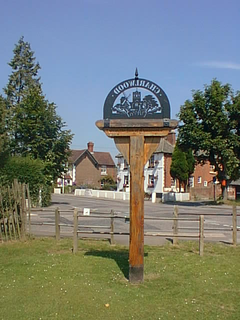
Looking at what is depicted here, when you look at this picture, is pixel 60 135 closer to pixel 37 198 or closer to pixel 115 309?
pixel 37 198

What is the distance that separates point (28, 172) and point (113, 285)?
833 inches

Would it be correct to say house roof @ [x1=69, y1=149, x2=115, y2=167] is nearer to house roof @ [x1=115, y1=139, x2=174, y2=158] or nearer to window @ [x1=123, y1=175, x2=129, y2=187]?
window @ [x1=123, y1=175, x2=129, y2=187]

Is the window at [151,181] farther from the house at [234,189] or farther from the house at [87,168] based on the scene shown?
the house at [87,168]

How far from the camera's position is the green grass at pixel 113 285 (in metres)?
6.30

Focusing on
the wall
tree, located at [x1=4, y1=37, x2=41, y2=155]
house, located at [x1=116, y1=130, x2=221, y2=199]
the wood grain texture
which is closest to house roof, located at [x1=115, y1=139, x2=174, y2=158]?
house, located at [x1=116, y1=130, x2=221, y2=199]

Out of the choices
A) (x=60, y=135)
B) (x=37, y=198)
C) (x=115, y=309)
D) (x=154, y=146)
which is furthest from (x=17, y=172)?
(x=115, y=309)

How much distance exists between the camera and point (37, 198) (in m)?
28.7

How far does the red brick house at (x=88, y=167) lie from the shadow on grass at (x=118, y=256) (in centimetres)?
6653

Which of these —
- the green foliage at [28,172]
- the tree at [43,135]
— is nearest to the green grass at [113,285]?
the green foliage at [28,172]

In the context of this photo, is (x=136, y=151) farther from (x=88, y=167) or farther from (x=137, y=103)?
(x=88, y=167)

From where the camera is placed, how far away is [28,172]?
2806 cm

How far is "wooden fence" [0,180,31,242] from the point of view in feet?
42.0

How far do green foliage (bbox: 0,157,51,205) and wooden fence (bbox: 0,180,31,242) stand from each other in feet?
46.1

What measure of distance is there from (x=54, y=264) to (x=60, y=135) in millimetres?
23139
